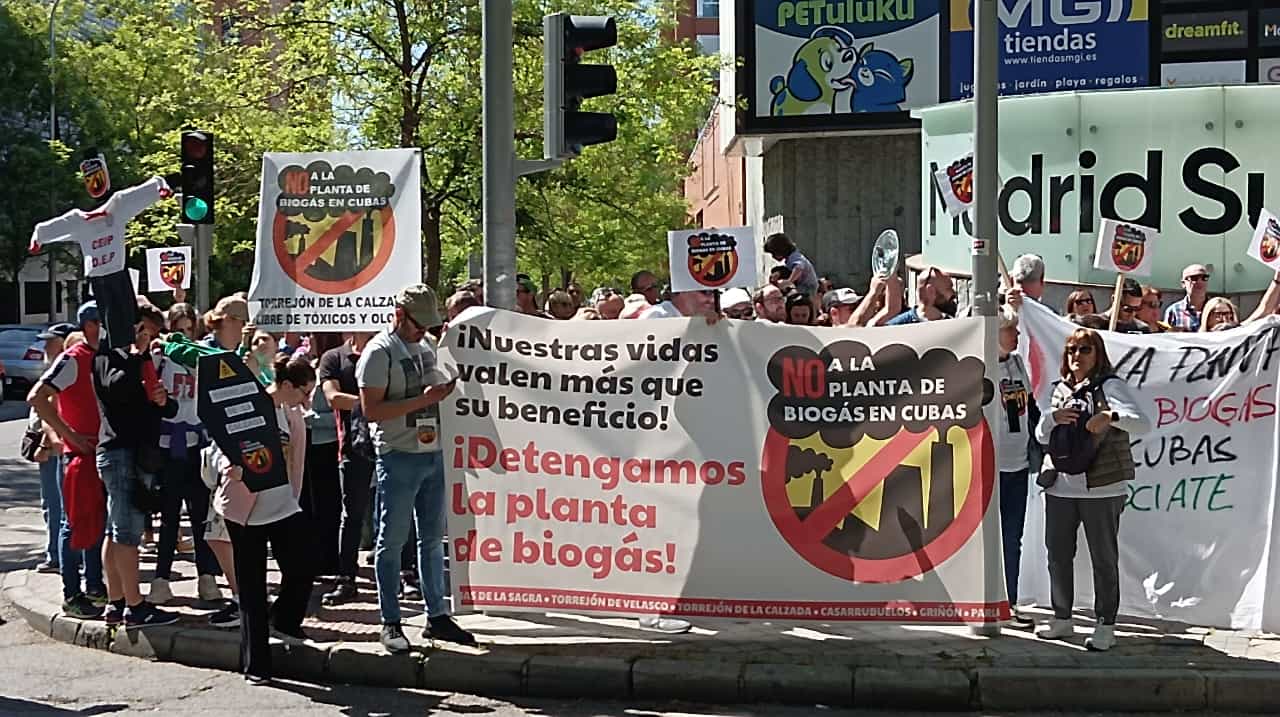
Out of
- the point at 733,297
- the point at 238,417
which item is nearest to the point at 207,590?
the point at 238,417

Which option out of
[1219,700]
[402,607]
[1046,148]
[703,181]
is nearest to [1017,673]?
[1219,700]

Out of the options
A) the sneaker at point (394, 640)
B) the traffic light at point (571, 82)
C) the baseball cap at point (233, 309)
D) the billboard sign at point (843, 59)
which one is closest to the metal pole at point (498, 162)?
the traffic light at point (571, 82)

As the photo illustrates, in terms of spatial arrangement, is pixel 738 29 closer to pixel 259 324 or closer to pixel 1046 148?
pixel 1046 148

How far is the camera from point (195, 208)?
501 inches

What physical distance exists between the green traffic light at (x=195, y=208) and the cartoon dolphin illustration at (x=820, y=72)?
57.2 feet

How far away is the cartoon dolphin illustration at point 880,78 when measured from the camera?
2859 centimetres

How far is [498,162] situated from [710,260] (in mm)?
1563

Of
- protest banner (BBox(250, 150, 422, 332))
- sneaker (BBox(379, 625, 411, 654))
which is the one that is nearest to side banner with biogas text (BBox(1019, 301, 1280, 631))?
sneaker (BBox(379, 625, 411, 654))

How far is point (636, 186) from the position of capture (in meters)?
24.2

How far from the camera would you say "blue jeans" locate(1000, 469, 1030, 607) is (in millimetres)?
8742

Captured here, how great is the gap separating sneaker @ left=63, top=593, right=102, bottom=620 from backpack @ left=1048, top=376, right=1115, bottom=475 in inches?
205

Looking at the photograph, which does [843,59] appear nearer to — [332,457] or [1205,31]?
[1205,31]

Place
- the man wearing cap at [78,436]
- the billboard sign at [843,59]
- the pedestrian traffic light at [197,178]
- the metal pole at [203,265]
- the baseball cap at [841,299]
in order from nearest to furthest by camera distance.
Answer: the man wearing cap at [78,436]
the baseball cap at [841,299]
the metal pole at [203,265]
the pedestrian traffic light at [197,178]
the billboard sign at [843,59]

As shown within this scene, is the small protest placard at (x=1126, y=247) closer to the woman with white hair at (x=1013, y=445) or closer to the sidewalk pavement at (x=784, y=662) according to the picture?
the woman with white hair at (x=1013, y=445)
